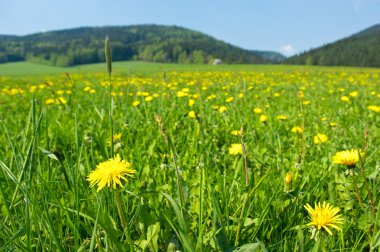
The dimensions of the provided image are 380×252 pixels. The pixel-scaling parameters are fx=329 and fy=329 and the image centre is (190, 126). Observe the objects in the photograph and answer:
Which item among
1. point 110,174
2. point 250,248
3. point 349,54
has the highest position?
point 349,54

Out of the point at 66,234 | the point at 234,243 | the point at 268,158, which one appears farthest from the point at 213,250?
the point at 268,158

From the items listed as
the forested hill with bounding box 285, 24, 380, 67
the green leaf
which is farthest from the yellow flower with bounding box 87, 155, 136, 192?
the forested hill with bounding box 285, 24, 380, 67

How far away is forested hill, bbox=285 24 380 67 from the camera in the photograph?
89.2 metres

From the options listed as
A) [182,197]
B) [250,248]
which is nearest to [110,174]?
[182,197]

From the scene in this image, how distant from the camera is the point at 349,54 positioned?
94688 millimetres

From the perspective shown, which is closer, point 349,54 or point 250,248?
point 250,248

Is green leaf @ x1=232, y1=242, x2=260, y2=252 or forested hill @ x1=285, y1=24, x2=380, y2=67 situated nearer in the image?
green leaf @ x1=232, y1=242, x2=260, y2=252

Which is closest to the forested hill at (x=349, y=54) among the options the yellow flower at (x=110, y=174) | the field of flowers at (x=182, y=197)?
the field of flowers at (x=182, y=197)

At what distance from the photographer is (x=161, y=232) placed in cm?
117

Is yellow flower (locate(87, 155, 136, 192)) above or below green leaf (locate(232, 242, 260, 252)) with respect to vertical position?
above

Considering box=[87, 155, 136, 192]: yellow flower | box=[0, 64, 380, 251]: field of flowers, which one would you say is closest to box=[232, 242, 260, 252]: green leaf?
box=[0, 64, 380, 251]: field of flowers

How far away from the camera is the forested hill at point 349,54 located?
89250mm

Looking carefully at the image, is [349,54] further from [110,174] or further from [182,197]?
[110,174]

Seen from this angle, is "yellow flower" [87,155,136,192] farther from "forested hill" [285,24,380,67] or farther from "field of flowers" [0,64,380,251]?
"forested hill" [285,24,380,67]
